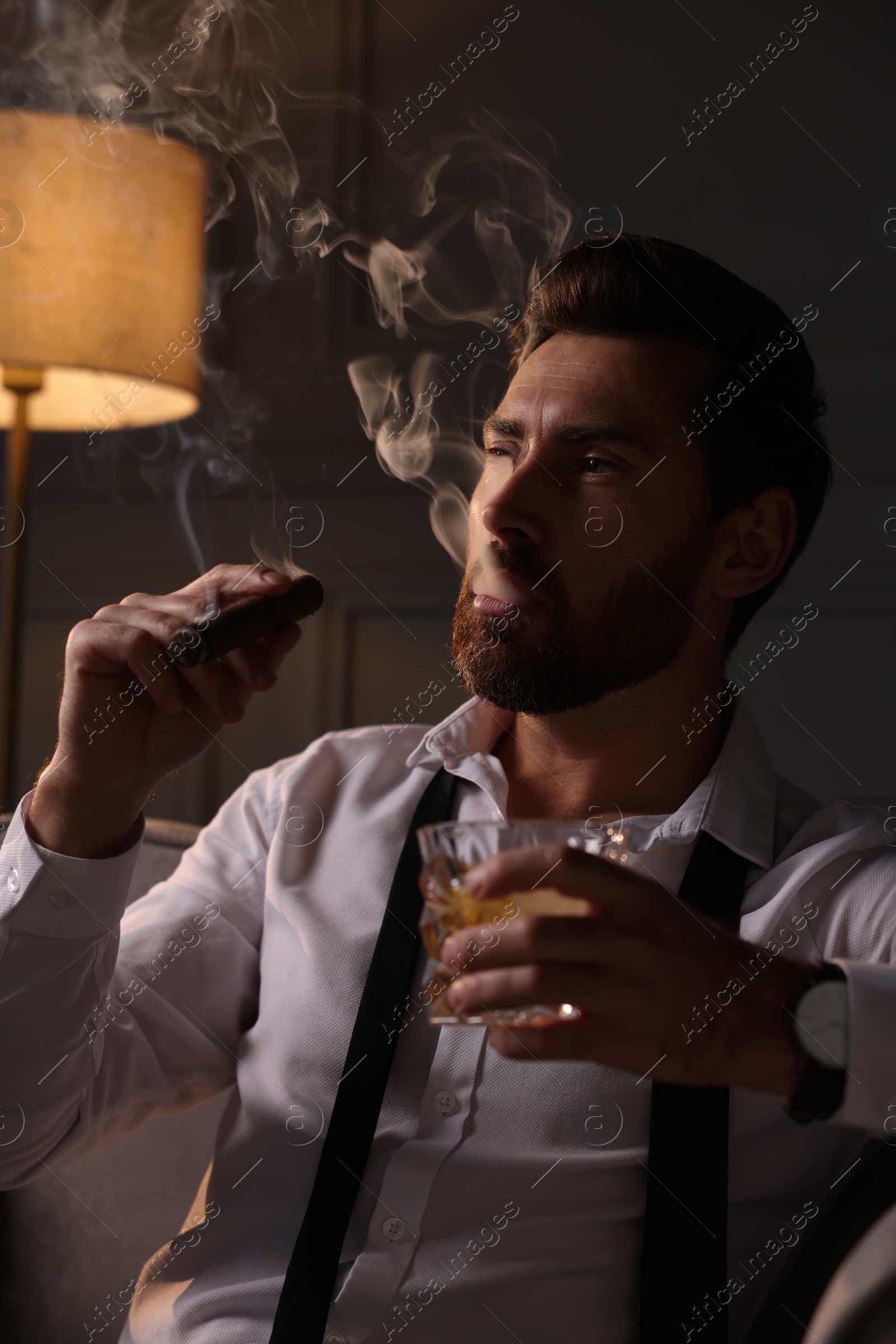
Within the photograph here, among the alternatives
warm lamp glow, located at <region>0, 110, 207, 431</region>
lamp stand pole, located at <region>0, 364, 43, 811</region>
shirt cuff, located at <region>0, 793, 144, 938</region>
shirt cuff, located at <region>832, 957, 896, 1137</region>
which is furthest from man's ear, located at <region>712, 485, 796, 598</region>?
lamp stand pole, located at <region>0, 364, 43, 811</region>

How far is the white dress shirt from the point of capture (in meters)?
1.03

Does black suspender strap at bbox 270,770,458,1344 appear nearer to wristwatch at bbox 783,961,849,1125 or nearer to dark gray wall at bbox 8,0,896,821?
wristwatch at bbox 783,961,849,1125

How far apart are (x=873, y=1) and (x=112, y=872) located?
1948 millimetres

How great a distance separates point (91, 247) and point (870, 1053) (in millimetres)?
1827

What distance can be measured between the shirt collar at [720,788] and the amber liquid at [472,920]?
45cm

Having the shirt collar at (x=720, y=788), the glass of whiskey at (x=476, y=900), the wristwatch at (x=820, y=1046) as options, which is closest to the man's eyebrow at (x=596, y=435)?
the shirt collar at (x=720, y=788)

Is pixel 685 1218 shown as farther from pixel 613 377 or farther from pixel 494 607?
→ pixel 613 377

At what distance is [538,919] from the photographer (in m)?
0.72

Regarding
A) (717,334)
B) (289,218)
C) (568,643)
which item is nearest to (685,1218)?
(568,643)

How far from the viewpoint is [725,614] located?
151 cm

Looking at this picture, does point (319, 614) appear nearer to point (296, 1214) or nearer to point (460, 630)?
point (460, 630)

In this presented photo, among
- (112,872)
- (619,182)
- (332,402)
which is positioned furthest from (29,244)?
(112,872)

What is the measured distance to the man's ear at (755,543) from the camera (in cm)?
144

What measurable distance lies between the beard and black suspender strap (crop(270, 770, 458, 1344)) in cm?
25
